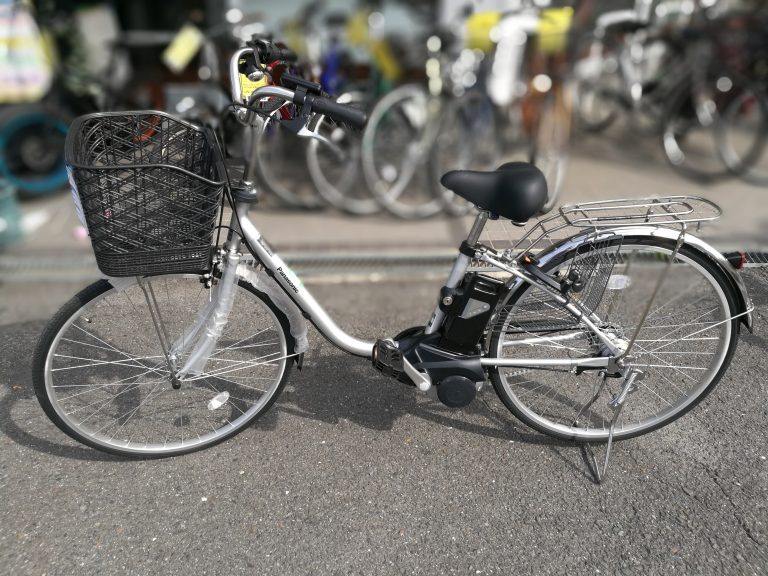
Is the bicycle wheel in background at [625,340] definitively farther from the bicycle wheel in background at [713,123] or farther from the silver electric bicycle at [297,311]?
the bicycle wheel in background at [713,123]

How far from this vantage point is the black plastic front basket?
1.83m

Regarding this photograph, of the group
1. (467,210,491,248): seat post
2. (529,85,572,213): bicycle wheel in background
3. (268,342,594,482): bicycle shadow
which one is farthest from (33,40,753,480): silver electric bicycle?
(529,85,572,213): bicycle wheel in background

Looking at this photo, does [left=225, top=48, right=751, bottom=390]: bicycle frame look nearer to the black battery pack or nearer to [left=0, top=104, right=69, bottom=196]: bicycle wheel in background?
the black battery pack

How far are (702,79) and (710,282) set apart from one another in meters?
3.73

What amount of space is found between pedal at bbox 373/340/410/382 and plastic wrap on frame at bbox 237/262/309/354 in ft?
0.97

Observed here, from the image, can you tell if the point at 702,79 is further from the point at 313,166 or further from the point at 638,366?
the point at 638,366

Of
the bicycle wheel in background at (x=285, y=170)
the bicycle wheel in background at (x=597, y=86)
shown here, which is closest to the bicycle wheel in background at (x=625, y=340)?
the bicycle wheel in background at (x=285, y=170)

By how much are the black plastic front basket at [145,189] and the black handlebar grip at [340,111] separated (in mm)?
399

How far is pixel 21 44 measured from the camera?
4.54m

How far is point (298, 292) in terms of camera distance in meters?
2.27

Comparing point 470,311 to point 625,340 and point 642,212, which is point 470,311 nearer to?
point 625,340

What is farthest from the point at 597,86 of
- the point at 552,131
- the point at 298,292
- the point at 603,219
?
the point at 298,292

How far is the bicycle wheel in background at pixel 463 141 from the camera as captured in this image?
455cm

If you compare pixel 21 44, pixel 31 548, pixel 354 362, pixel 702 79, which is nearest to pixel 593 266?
pixel 354 362
